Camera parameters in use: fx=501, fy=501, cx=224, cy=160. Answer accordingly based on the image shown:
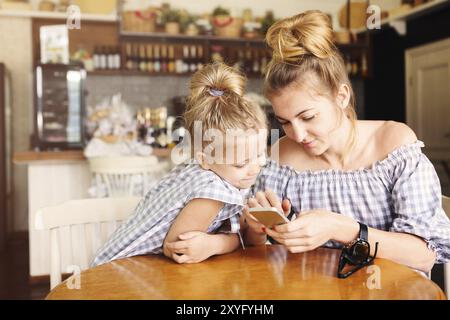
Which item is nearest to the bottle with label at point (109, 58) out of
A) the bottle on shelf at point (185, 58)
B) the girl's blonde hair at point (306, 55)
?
the bottle on shelf at point (185, 58)

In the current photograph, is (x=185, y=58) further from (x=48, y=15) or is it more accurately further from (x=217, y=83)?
(x=217, y=83)

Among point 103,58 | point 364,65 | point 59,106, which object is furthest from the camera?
point 364,65

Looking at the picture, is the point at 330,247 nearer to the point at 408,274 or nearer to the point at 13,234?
the point at 408,274

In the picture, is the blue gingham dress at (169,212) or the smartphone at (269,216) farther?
the blue gingham dress at (169,212)

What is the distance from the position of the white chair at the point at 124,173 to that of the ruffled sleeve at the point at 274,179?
188 cm

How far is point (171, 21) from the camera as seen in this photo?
5.62 metres

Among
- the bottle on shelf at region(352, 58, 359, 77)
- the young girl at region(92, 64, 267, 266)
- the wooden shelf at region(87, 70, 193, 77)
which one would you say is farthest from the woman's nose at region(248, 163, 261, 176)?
the bottle on shelf at region(352, 58, 359, 77)

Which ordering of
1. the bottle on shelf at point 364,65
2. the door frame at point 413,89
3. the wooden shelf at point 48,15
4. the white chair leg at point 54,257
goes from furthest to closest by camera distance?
the bottle on shelf at point 364,65 → the wooden shelf at point 48,15 → the door frame at point 413,89 → the white chair leg at point 54,257

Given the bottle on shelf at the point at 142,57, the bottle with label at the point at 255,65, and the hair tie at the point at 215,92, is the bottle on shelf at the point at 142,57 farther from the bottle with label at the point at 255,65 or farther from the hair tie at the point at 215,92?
the hair tie at the point at 215,92

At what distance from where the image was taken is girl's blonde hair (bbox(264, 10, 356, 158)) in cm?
144

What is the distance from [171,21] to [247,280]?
490 cm

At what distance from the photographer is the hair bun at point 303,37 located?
1.44 metres

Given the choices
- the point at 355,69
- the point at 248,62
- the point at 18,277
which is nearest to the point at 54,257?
the point at 18,277
